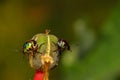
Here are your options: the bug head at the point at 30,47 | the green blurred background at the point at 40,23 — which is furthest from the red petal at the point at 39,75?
the green blurred background at the point at 40,23

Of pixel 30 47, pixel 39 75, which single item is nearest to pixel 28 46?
pixel 30 47

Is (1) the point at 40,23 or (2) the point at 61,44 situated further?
(1) the point at 40,23

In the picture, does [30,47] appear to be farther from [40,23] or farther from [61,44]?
[40,23]

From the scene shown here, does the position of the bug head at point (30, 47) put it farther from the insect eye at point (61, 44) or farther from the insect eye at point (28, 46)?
the insect eye at point (61, 44)

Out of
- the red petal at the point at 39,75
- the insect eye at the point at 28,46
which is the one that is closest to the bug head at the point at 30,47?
the insect eye at the point at 28,46

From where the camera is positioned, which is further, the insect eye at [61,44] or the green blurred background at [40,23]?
the green blurred background at [40,23]

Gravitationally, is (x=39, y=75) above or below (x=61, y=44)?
below

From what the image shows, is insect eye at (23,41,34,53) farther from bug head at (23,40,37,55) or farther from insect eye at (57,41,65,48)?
insect eye at (57,41,65,48)

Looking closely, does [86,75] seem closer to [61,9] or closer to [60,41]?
[60,41]

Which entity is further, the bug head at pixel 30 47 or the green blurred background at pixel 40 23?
the green blurred background at pixel 40 23

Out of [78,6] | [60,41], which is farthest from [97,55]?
[78,6]

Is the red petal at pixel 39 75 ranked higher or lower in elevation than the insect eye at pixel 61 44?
lower
